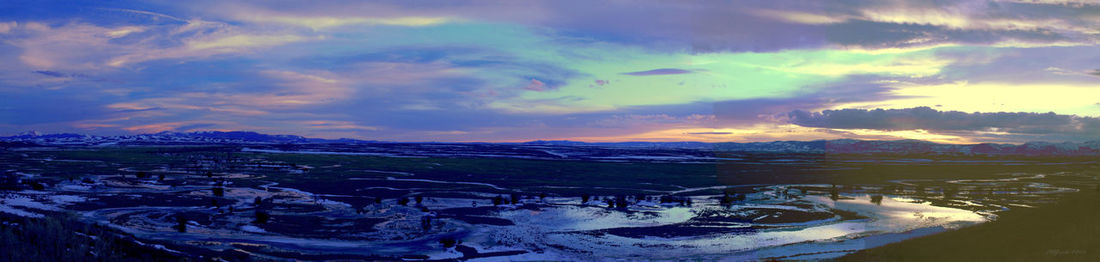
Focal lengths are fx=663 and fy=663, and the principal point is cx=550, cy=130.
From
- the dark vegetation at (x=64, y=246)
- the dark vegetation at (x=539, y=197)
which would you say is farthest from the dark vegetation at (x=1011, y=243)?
the dark vegetation at (x=64, y=246)

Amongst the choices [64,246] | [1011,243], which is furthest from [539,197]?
[64,246]

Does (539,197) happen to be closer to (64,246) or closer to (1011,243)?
(1011,243)

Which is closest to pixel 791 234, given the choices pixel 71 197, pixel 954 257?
pixel 954 257

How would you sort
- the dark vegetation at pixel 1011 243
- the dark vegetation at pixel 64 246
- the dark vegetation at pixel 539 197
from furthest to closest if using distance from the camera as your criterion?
the dark vegetation at pixel 1011 243 < the dark vegetation at pixel 539 197 < the dark vegetation at pixel 64 246

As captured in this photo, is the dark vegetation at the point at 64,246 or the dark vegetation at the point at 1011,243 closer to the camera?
the dark vegetation at the point at 64,246

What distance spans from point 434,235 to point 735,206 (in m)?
16.4

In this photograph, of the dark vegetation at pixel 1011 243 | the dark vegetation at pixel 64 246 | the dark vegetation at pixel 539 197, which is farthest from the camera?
the dark vegetation at pixel 1011 243

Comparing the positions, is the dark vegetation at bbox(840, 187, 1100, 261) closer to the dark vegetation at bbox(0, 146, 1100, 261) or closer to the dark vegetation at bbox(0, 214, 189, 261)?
the dark vegetation at bbox(0, 146, 1100, 261)

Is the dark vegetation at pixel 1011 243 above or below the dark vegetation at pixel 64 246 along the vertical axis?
below

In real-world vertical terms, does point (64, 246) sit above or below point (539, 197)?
above

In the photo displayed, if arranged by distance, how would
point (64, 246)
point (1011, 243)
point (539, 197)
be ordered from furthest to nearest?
1. point (539, 197)
2. point (1011, 243)
3. point (64, 246)

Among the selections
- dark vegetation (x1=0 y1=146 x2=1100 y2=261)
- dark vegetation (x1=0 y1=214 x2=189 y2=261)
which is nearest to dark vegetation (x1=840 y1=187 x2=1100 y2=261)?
dark vegetation (x1=0 y1=146 x2=1100 y2=261)

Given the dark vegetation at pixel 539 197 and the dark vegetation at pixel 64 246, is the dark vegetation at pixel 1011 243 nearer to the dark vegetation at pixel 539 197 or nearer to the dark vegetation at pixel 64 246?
the dark vegetation at pixel 539 197

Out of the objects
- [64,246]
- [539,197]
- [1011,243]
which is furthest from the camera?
[539,197]
